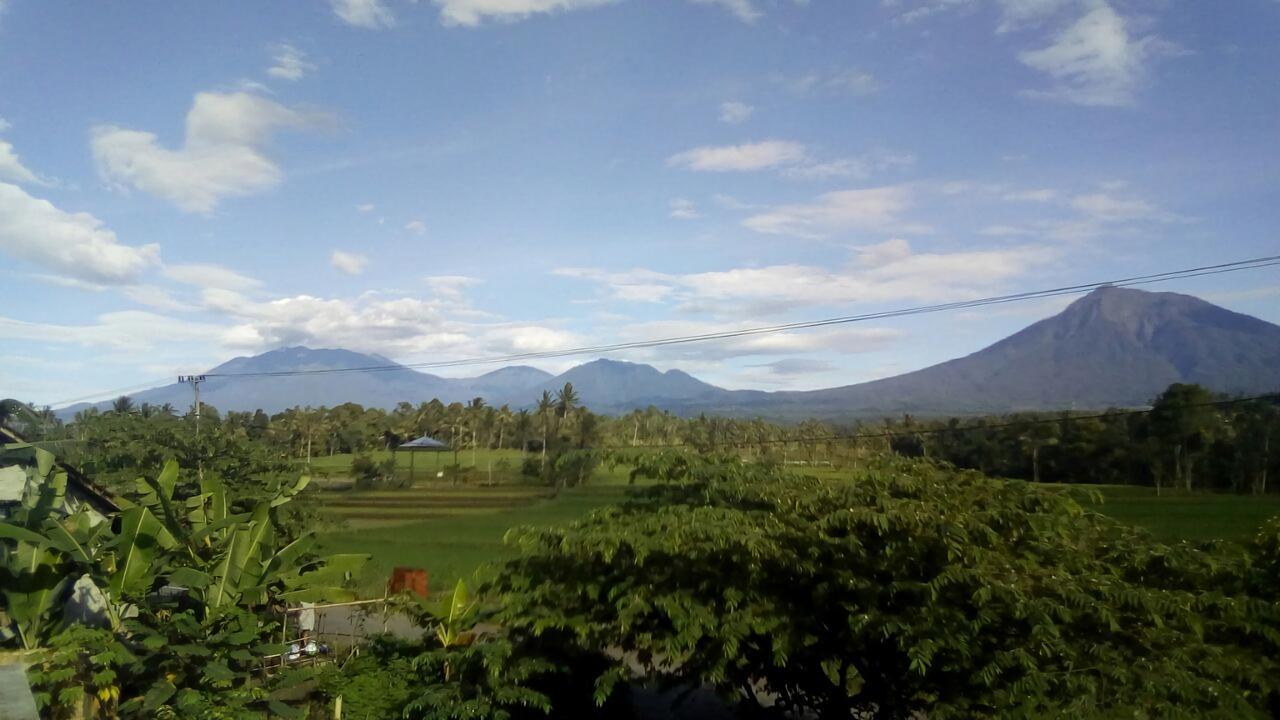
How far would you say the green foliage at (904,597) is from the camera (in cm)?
521

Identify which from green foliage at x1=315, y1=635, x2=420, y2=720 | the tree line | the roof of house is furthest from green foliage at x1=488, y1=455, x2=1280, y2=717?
the tree line

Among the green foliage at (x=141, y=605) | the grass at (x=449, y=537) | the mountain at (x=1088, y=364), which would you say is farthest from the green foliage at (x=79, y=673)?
the mountain at (x=1088, y=364)

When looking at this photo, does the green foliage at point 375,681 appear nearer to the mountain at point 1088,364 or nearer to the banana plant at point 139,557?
the banana plant at point 139,557

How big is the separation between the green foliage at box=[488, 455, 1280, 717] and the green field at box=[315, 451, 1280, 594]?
3.30 m

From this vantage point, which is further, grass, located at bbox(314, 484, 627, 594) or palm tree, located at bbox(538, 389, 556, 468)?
palm tree, located at bbox(538, 389, 556, 468)

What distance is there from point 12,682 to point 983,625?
5.43m

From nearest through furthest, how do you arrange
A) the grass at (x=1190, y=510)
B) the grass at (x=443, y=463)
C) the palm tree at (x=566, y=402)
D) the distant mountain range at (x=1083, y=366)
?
the grass at (x=1190, y=510)
the palm tree at (x=566, y=402)
the grass at (x=443, y=463)
the distant mountain range at (x=1083, y=366)

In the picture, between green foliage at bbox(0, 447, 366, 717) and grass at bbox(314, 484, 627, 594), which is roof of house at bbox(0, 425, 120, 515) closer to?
green foliage at bbox(0, 447, 366, 717)

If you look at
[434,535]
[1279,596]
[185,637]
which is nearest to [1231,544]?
[1279,596]

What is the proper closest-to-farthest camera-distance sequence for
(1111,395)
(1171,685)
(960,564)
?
(1171,685), (960,564), (1111,395)

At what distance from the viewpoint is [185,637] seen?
9273 millimetres

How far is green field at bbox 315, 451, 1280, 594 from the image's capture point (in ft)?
65.3

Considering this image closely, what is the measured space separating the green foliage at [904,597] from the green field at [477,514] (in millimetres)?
3301

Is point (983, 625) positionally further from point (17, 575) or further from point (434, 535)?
point (434, 535)
